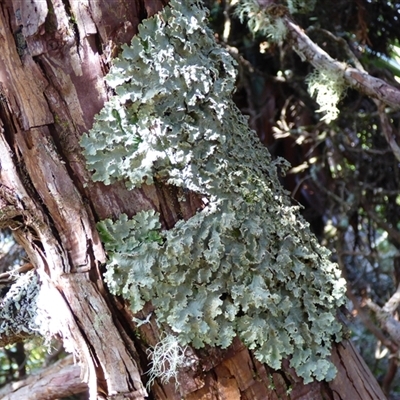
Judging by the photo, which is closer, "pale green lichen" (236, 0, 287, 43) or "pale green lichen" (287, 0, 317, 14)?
"pale green lichen" (236, 0, 287, 43)

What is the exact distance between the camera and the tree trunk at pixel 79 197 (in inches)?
23.7

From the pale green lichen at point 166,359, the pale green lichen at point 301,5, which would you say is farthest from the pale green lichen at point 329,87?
the pale green lichen at point 166,359

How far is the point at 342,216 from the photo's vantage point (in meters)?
1.49

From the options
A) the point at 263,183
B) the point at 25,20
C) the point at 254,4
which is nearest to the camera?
the point at 25,20

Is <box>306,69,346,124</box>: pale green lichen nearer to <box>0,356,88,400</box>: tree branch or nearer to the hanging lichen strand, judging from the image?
the hanging lichen strand

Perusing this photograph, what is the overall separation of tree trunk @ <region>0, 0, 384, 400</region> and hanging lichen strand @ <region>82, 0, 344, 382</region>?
17mm

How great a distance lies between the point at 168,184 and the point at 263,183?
0.14m

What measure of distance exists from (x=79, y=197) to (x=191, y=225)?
0.13m

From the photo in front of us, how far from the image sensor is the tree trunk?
0.60 m

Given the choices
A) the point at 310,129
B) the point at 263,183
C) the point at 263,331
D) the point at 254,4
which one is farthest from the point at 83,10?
the point at 310,129

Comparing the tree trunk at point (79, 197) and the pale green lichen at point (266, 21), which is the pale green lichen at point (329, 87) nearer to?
the pale green lichen at point (266, 21)

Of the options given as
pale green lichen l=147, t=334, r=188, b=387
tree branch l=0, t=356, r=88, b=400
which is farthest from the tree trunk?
tree branch l=0, t=356, r=88, b=400

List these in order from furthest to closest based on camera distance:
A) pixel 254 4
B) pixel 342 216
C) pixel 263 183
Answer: pixel 342 216
pixel 254 4
pixel 263 183

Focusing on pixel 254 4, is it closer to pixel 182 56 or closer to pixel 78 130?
pixel 182 56
